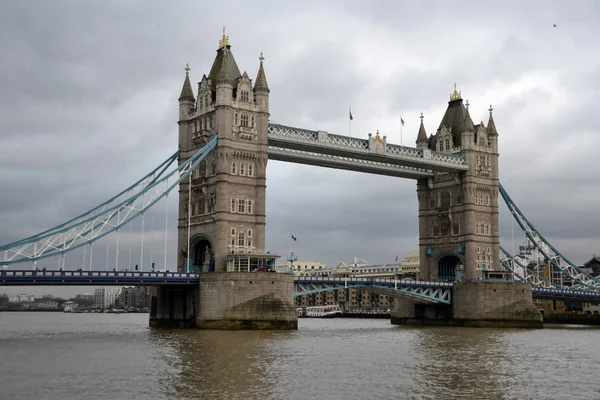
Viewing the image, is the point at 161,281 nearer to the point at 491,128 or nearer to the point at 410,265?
the point at 491,128

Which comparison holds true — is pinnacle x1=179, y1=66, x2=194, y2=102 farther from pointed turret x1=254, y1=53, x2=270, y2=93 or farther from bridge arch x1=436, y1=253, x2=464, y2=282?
bridge arch x1=436, y1=253, x2=464, y2=282

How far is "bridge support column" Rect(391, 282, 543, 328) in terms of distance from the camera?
84000 millimetres

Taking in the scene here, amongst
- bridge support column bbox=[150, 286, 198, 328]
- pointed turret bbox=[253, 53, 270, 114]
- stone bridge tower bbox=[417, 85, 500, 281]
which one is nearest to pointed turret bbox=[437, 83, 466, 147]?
stone bridge tower bbox=[417, 85, 500, 281]

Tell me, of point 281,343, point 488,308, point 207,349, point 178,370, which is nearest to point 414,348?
point 281,343

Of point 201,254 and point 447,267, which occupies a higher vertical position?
point 201,254

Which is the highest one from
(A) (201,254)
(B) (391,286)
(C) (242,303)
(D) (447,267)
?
(A) (201,254)

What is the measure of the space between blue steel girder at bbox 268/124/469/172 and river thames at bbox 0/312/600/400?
83.6ft

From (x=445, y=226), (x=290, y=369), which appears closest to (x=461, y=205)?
(x=445, y=226)

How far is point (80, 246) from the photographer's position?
211 ft

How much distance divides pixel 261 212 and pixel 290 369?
122 feet

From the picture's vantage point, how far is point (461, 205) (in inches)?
3656

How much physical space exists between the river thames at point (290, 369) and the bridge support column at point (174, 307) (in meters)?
13.3

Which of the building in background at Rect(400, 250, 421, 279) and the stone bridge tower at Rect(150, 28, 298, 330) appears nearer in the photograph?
the stone bridge tower at Rect(150, 28, 298, 330)

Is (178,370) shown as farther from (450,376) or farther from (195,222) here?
(195,222)
